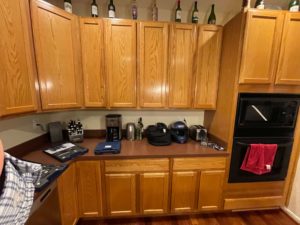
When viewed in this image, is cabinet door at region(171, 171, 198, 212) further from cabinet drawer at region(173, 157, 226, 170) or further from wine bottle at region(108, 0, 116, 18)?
wine bottle at region(108, 0, 116, 18)

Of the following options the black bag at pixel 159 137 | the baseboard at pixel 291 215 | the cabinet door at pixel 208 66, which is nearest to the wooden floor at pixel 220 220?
the baseboard at pixel 291 215

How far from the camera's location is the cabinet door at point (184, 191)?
1649 millimetres

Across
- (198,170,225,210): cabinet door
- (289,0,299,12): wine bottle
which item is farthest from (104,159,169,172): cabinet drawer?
(289,0,299,12): wine bottle

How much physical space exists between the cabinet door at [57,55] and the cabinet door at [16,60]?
0.23 ft

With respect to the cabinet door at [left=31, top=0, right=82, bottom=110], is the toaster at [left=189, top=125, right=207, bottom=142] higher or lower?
lower

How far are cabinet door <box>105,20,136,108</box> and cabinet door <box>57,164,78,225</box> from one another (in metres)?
0.81

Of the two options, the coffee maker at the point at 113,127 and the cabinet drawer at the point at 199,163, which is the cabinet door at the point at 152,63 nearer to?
the coffee maker at the point at 113,127

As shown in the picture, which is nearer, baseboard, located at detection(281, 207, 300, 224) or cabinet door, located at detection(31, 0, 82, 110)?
cabinet door, located at detection(31, 0, 82, 110)

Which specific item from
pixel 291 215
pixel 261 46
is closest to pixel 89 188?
pixel 261 46

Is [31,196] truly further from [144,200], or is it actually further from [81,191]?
[144,200]

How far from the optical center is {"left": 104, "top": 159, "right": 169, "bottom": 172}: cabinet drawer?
1562mm

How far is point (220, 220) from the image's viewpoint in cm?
177

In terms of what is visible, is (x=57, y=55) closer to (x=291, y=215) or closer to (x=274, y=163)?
(x=274, y=163)

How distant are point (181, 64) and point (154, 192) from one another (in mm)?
1451
